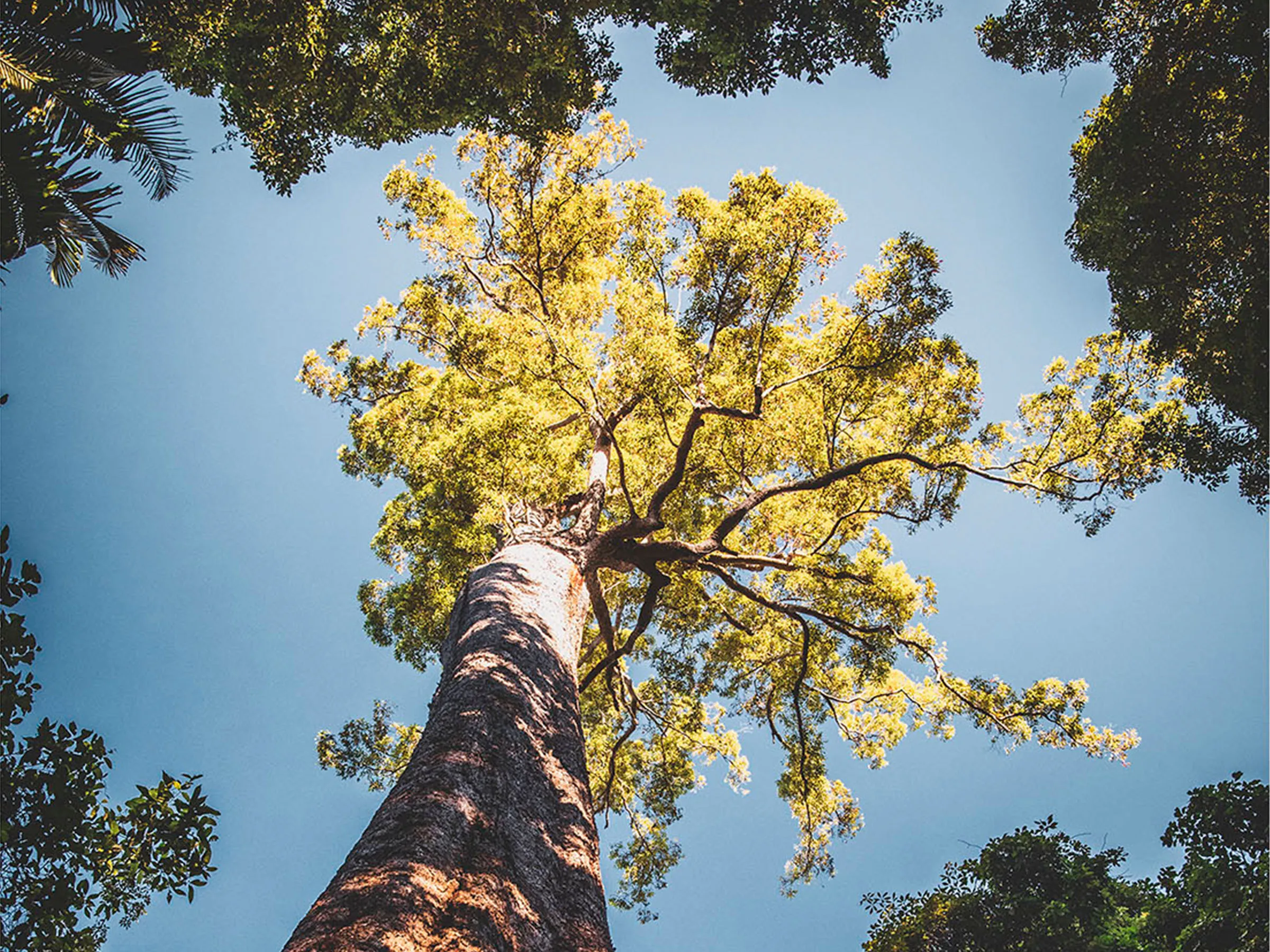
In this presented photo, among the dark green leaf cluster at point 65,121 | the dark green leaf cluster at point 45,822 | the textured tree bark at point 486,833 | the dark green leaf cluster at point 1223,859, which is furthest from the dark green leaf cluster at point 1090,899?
the dark green leaf cluster at point 65,121

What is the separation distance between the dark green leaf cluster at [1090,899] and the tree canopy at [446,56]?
974 cm

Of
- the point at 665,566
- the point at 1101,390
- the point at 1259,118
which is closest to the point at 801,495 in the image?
the point at 665,566

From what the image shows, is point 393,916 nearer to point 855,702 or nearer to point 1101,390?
point 1101,390

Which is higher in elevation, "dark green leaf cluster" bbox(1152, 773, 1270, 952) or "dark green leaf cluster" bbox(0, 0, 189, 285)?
"dark green leaf cluster" bbox(0, 0, 189, 285)

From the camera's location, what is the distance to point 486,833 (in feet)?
8.20

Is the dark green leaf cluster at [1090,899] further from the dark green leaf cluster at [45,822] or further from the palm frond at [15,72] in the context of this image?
the palm frond at [15,72]

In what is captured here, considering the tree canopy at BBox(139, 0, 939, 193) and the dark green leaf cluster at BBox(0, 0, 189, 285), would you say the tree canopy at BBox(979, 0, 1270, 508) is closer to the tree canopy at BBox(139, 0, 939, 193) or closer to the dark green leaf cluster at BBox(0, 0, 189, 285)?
the tree canopy at BBox(139, 0, 939, 193)

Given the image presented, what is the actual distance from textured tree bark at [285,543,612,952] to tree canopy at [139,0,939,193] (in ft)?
13.8

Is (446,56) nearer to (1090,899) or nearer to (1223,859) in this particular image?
(1223,859)

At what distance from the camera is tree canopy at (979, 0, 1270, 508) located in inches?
157

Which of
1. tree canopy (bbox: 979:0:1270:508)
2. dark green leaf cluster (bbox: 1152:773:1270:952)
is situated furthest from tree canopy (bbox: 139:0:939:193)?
dark green leaf cluster (bbox: 1152:773:1270:952)

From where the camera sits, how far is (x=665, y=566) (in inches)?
376

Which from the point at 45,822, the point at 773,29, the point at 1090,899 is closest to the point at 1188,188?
the point at 773,29

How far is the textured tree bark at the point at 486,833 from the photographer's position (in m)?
1.91
